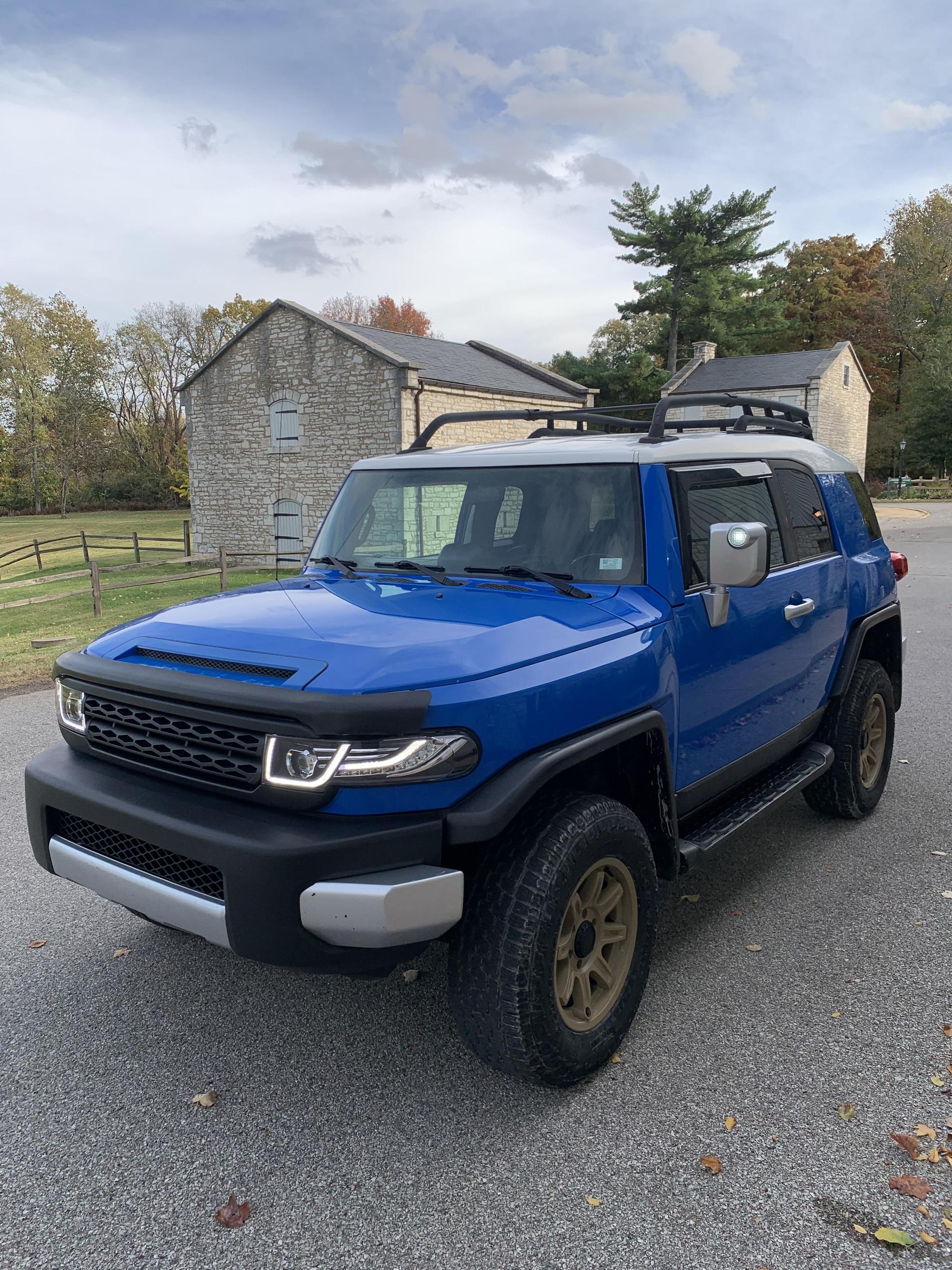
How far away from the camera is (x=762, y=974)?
3562 mm

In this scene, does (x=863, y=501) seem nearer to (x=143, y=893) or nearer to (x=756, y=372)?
(x=143, y=893)

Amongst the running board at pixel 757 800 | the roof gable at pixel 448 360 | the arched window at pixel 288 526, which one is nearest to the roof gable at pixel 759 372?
the roof gable at pixel 448 360

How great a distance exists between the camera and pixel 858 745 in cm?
491

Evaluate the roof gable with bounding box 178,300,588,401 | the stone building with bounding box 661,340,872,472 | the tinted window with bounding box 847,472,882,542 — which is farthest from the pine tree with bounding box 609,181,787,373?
the tinted window with bounding box 847,472,882,542

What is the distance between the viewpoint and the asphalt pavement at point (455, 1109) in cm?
231

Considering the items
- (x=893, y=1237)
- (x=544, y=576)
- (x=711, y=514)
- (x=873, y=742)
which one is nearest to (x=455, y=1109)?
(x=893, y=1237)

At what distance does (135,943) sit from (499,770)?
2.16 metres

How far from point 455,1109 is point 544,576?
1.80 m

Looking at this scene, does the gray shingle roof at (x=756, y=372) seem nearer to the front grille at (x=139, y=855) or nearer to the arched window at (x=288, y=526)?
the arched window at (x=288, y=526)

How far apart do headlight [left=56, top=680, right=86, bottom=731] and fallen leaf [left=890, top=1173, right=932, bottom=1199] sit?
277 centimetres

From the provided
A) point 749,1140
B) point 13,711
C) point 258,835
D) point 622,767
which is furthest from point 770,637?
point 13,711

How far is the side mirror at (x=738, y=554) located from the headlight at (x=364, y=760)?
126 centimetres

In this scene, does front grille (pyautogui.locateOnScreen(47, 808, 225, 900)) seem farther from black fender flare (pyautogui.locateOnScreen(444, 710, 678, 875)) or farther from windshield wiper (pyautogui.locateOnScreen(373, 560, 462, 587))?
windshield wiper (pyautogui.locateOnScreen(373, 560, 462, 587))

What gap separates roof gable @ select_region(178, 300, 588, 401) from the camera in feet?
81.8
